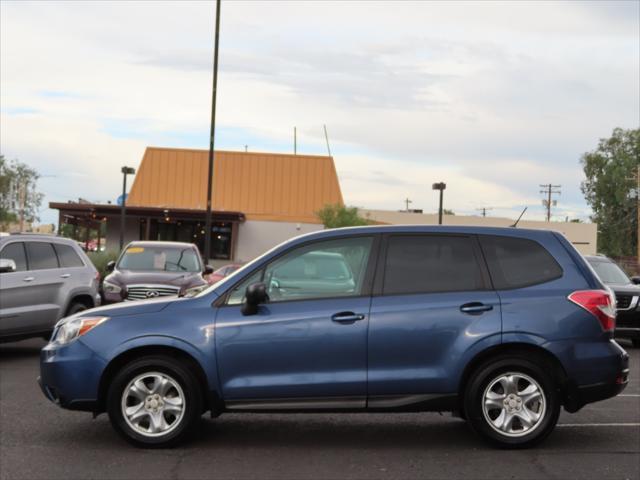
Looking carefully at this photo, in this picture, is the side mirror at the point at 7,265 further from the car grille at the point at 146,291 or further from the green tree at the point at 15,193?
the green tree at the point at 15,193

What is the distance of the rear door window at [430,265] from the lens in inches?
289

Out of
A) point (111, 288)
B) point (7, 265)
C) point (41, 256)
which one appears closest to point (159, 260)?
point (111, 288)

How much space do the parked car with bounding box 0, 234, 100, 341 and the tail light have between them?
8109mm

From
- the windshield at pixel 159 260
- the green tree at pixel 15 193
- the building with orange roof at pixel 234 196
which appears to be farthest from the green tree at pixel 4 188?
the windshield at pixel 159 260

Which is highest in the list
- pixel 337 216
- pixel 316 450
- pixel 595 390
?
pixel 337 216

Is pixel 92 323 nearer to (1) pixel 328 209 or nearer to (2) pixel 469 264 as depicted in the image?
(2) pixel 469 264

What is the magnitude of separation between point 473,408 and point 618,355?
4.20 ft

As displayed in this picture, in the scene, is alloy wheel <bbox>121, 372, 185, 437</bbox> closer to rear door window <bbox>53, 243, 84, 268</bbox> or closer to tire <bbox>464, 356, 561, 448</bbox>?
tire <bbox>464, 356, 561, 448</bbox>

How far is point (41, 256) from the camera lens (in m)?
13.6

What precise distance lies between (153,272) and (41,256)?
3479mm

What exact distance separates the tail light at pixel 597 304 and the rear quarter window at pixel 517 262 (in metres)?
0.25

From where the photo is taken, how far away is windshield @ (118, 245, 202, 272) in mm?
17406

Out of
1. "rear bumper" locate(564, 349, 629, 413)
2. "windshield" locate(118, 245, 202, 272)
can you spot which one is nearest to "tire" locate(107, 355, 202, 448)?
A: "rear bumper" locate(564, 349, 629, 413)

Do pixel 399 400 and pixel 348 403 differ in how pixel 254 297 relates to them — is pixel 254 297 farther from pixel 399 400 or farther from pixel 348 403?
pixel 399 400
